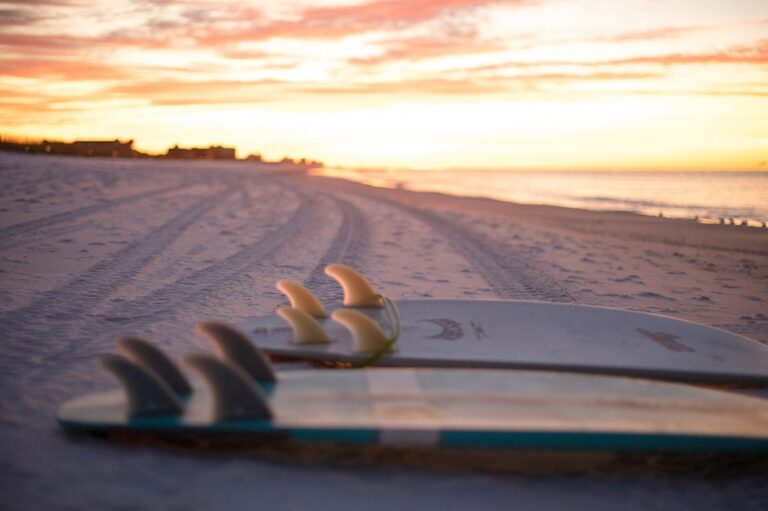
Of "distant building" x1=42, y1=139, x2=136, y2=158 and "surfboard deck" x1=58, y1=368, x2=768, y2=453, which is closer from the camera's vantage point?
"surfboard deck" x1=58, y1=368, x2=768, y2=453

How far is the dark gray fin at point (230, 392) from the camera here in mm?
2428

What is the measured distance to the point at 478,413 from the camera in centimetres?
255

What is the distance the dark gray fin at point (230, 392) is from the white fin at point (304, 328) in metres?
1.13

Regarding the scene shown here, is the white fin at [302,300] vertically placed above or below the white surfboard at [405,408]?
above

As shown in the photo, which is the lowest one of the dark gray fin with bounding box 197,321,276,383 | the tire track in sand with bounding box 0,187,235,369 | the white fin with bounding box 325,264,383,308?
the tire track in sand with bounding box 0,187,235,369

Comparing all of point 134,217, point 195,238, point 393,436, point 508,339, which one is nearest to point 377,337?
point 508,339

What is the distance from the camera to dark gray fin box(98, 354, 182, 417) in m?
2.50

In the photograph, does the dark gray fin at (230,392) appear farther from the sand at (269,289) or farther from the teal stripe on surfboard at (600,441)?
the teal stripe on surfboard at (600,441)

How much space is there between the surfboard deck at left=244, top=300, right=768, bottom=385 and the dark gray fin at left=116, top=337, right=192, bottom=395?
866 millimetres

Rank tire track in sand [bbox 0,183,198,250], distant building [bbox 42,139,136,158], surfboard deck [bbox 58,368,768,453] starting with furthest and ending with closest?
distant building [bbox 42,139,136,158], tire track in sand [bbox 0,183,198,250], surfboard deck [bbox 58,368,768,453]

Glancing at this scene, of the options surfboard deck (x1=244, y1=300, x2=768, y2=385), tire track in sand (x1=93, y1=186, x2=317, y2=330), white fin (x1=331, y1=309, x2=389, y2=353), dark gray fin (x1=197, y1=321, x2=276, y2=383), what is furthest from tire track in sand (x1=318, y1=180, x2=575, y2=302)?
dark gray fin (x1=197, y1=321, x2=276, y2=383)

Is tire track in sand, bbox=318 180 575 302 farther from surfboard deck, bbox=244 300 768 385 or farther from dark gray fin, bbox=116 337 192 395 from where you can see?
dark gray fin, bbox=116 337 192 395

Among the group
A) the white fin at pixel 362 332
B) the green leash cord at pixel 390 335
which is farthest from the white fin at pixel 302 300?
the white fin at pixel 362 332

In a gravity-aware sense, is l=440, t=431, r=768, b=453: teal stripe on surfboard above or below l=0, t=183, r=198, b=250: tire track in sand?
below
